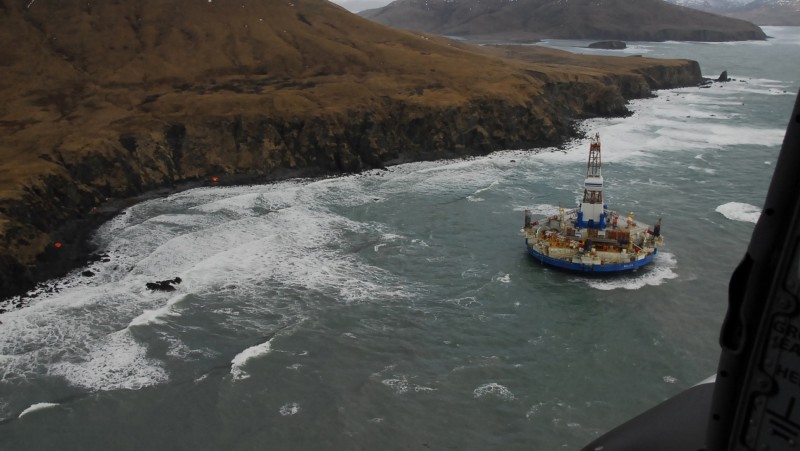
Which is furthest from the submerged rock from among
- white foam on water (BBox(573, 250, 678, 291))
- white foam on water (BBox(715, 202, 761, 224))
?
white foam on water (BBox(715, 202, 761, 224))

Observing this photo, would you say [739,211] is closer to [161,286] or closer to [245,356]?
[245,356]

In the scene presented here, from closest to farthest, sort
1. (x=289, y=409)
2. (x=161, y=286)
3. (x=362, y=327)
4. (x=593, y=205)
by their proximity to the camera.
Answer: (x=289, y=409) < (x=362, y=327) < (x=161, y=286) < (x=593, y=205)

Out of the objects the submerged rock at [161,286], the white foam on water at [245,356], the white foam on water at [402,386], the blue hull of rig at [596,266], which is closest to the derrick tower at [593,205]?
the blue hull of rig at [596,266]

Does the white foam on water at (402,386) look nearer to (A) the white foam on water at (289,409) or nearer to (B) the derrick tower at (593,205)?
(A) the white foam on water at (289,409)

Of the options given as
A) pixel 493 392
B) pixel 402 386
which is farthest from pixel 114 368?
pixel 493 392

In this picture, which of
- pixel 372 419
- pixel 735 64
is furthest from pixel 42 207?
pixel 735 64

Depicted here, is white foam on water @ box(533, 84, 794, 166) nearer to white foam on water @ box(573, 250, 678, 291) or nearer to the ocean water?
the ocean water
